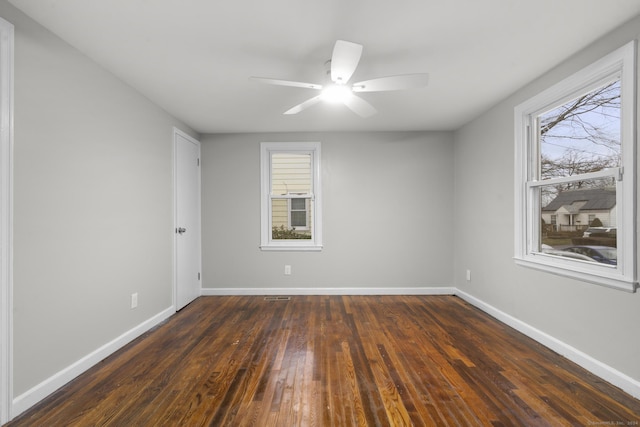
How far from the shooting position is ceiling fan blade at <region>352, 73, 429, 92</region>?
2012 mm

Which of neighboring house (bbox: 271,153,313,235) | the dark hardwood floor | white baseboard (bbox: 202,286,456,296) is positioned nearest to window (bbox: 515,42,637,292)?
the dark hardwood floor

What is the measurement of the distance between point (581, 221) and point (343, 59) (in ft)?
7.40

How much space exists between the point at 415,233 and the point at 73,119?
393 centimetres

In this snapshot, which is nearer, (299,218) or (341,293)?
(341,293)

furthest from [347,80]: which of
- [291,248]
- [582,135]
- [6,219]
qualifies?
[291,248]

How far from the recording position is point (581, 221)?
2.35 meters

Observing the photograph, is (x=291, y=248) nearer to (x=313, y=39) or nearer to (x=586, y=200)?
(x=313, y=39)

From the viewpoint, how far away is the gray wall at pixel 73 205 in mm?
1753

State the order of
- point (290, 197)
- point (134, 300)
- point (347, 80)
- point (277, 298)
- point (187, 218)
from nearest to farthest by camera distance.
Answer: point (347, 80) < point (134, 300) < point (187, 218) < point (277, 298) < point (290, 197)

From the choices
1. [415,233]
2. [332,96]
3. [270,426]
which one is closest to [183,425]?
[270,426]

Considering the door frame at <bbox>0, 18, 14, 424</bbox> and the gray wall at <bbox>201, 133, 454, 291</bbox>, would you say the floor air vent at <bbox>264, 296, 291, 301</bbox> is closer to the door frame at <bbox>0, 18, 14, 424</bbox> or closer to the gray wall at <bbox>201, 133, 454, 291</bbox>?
the gray wall at <bbox>201, 133, 454, 291</bbox>

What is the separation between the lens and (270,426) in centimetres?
159

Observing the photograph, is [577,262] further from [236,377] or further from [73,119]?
[73,119]

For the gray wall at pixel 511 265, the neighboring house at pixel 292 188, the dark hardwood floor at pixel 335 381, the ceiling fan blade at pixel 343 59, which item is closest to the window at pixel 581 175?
the gray wall at pixel 511 265
